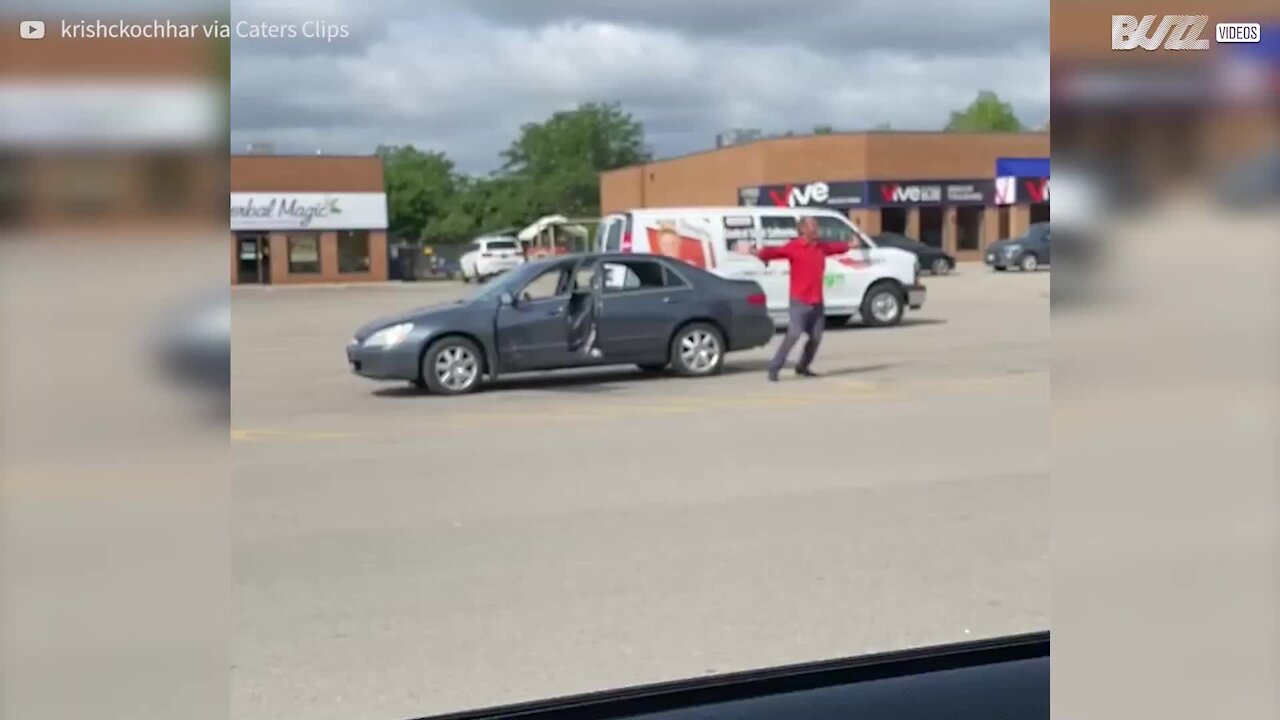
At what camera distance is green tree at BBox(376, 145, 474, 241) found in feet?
209

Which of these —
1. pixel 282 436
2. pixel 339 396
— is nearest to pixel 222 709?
pixel 282 436

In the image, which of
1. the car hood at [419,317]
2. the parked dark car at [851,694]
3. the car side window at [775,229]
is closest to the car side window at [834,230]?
the car side window at [775,229]

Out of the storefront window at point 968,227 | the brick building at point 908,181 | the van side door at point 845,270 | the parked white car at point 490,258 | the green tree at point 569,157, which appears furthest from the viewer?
the green tree at point 569,157

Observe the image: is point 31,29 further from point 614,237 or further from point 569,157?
point 569,157

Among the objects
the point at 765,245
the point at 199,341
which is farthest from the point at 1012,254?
the point at 199,341

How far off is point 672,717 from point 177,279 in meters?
1.06

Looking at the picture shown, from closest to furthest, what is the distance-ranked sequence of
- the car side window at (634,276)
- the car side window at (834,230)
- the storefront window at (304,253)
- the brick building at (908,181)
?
the car side window at (634,276)
the car side window at (834,230)
the storefront window at (304,253)
the brick building at (908,181)

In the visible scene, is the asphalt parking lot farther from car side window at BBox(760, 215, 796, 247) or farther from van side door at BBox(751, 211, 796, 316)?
car side window at BBox(760, 215, 796, 247)

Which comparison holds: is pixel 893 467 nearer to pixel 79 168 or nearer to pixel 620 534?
pixel 620 534

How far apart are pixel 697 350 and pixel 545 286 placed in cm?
189

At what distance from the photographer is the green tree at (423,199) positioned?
63562mm

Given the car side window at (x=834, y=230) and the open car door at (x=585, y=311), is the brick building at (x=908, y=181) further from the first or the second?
the open car door at (x=585, y=311)

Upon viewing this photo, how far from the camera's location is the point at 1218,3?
66.1 inches

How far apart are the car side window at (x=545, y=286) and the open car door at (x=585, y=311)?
17cm
